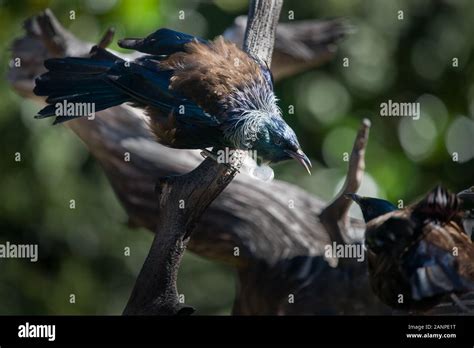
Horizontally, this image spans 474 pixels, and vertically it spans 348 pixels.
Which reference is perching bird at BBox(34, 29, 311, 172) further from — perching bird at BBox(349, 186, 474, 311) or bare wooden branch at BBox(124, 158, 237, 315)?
perching bird at BBox(349, 186, 474, 311)

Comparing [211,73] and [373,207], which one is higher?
[211,73]

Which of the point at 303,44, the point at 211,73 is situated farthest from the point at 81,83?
the point at 303,44

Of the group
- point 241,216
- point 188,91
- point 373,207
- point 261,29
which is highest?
point 261,29

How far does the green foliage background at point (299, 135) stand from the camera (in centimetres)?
485

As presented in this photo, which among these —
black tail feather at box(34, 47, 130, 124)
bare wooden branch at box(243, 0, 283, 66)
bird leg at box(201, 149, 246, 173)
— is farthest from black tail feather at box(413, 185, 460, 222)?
black tail feather at box(34, 47, 130, 124)

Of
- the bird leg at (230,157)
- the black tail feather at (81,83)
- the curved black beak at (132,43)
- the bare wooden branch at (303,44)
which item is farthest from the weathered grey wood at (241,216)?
the bare wooden branch at (303,44)

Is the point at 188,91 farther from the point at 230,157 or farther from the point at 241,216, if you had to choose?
the point at 241,216

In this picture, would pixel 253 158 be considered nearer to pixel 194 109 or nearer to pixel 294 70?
pixel 194 109

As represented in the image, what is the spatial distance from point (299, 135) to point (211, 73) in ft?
2.92

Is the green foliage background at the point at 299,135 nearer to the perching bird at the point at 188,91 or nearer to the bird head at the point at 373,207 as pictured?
the bird head at the point at 373,207

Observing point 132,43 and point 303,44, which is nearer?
point 132,43

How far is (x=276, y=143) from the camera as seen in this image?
14.0ft

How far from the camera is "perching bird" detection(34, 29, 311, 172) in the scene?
4.21 meters

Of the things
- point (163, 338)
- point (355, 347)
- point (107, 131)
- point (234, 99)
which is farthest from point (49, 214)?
point (355, 347)
